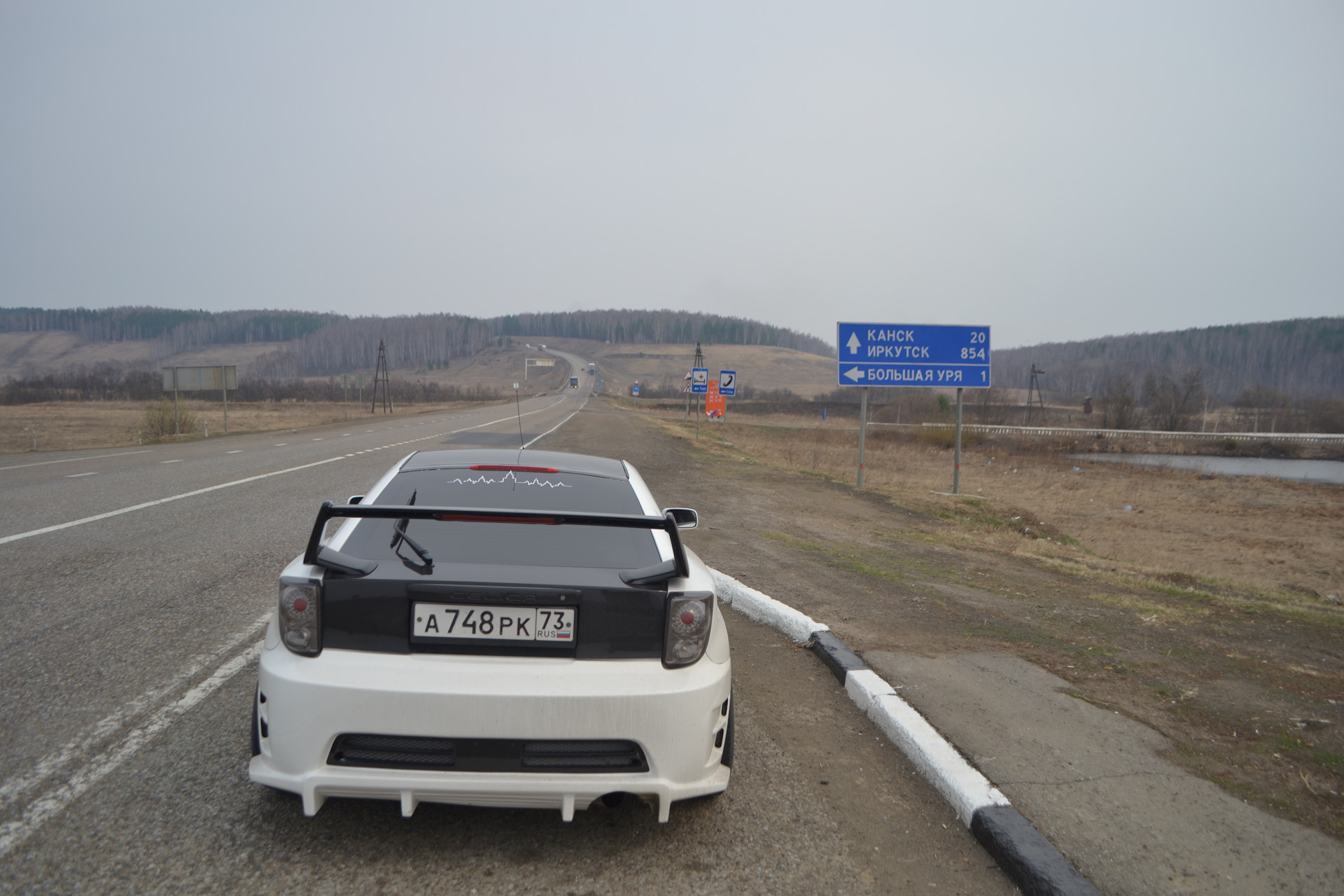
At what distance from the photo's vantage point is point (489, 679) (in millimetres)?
2461

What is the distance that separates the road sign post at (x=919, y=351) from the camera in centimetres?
1817

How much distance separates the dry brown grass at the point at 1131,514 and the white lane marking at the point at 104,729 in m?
9.20

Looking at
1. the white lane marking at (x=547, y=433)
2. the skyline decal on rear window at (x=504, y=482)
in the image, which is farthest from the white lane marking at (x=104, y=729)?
the white lane marking at (x=547, y=433)

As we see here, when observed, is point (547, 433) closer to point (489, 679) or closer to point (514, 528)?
point (514, 528)

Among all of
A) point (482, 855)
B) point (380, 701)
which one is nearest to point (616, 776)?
point (482, 855)

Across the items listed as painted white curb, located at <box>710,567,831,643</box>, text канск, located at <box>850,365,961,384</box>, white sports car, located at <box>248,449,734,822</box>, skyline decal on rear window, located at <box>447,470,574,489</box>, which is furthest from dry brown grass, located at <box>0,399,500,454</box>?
white sports car, located at <box>248,449,734,822</box>

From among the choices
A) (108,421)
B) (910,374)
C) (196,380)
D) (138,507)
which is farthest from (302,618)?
(108,421)

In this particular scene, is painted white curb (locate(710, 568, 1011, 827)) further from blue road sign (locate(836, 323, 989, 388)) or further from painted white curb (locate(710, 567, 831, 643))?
blue road sign (locate(836, 323, 989, 388))

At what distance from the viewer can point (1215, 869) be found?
267cm

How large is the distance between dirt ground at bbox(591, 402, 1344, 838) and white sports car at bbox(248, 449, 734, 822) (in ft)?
8.67

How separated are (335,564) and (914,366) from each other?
17435mm

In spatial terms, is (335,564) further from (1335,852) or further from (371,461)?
(371,461)

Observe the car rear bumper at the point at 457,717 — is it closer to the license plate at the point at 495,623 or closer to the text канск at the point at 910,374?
the license plate at the point at 495,623

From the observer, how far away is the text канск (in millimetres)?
18156
